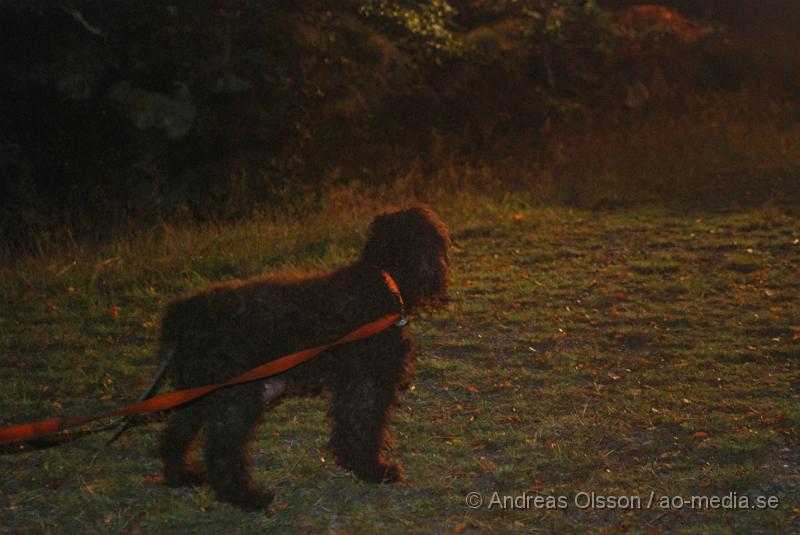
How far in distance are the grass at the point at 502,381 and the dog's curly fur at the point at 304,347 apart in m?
0.26

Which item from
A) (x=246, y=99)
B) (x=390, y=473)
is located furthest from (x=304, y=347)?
(x=246, y=99)

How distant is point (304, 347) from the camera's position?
198 inches

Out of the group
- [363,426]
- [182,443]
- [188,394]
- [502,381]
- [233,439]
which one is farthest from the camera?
[502,381]

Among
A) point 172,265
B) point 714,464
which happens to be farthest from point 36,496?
point 172,265

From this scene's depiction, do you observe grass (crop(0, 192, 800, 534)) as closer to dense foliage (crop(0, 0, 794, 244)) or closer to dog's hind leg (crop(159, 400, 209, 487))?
dog's hind leg (crop(159, 400, 209, 487))

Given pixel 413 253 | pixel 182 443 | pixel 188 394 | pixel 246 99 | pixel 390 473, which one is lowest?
pixel 390 473

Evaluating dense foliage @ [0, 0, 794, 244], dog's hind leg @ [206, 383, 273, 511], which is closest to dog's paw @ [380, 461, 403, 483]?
dog's hind leg @ [206, 383, 273, 511]

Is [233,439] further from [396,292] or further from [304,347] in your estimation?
[396,292]

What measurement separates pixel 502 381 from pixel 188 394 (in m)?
3.20

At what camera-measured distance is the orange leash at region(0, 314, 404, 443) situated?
4.27 meters

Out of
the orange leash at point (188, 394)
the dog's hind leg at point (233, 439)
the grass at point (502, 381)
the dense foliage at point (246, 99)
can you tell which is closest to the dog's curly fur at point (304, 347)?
the dog's hind leg at point (233, 439)

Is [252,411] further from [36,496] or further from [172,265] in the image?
[172,265]

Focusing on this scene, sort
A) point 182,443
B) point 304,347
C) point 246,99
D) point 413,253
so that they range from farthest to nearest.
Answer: point 246,99, point 413,253, point 182,443, point 304,347

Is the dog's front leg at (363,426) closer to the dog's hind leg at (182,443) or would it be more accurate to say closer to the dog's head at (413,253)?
the dog's head at (413,253)
